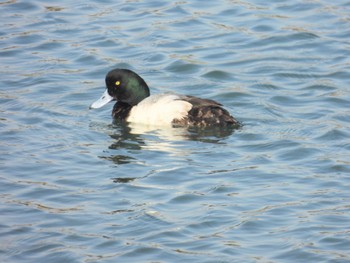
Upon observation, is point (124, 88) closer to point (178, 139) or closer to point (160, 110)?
point (160, 110)

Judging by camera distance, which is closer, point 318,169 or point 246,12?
point 318,169

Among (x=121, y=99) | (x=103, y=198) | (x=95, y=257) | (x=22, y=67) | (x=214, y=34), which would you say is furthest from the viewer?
(x=214, y=34)

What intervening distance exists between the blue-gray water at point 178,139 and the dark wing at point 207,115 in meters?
0.15

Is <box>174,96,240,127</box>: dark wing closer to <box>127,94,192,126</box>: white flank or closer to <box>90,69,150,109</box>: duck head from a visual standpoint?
<box>127,94,192,126</box>: white flank

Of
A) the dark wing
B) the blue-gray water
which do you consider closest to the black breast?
the blue-gray water

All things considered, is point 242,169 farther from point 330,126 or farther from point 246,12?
point 246,12

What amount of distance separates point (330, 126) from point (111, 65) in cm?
390

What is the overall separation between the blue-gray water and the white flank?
206mm

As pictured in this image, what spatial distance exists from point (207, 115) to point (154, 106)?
0.73 metres

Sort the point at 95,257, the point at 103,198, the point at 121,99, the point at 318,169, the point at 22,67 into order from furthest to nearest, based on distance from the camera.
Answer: the point at 22,67 < the point at 121,99 < the point at 318,169 < the point at 103,198 < the point at 95,257

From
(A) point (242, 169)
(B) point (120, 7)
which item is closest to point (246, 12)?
(B) point (120, 7)

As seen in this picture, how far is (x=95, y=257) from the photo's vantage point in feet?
28.4

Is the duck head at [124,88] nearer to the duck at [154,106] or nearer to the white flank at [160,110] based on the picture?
the duck at [154,106]

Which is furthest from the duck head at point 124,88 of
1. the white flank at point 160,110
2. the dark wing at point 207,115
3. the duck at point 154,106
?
the dark wing at point 207,115
